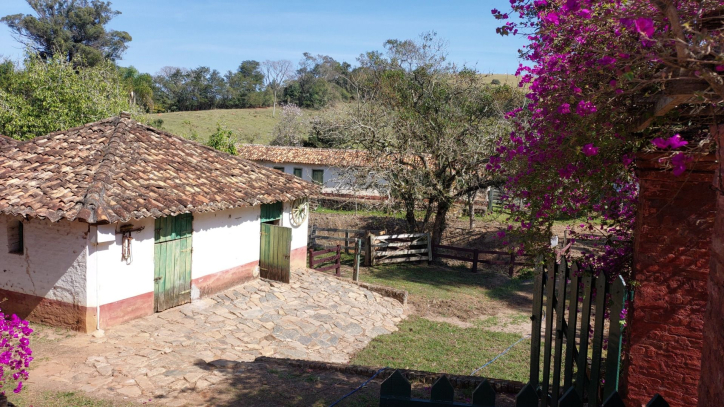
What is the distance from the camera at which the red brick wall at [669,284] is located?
4180 millimetres

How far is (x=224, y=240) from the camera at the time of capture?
43.5 ft

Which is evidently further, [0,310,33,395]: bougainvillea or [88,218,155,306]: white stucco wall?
[88,218,155,306]: white stucco wall

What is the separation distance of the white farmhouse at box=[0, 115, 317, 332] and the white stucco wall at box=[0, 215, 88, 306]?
2 cm

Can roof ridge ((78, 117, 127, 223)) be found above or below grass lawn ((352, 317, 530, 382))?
above

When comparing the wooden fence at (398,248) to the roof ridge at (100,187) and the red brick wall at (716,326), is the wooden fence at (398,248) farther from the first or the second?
the red brick wall at (716,326)

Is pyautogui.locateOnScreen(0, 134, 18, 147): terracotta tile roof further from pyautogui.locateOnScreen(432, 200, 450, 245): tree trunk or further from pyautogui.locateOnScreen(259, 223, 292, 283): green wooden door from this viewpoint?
pyautogui.locateOnScreen(432, 200, 450, 245): tree trunk

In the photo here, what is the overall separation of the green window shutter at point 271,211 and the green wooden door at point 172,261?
9.22 ft

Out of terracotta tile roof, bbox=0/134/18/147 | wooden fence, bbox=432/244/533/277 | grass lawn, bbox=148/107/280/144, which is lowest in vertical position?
wooden fence, bbox=432/244/533/277

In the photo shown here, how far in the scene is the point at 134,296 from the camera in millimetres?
10742

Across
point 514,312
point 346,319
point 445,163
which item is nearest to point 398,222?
point 445,163

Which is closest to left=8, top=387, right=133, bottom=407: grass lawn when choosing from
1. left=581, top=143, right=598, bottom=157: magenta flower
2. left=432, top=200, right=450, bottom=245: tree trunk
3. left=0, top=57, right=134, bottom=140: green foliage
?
left=581, top=143, right=598, bottom=157: magenta flower

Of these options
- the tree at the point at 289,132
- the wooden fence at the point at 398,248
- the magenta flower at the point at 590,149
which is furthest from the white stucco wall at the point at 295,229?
the tree at the point at 289,132

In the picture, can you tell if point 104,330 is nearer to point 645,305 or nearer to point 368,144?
point 645,305

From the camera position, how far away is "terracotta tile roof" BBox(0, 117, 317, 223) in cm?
988
